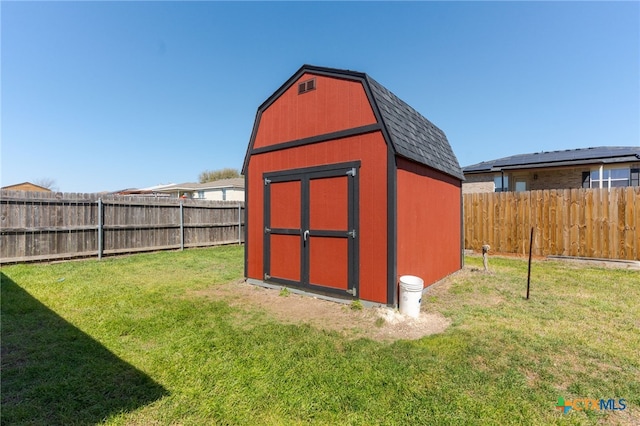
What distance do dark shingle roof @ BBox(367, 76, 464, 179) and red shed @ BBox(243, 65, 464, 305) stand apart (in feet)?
0.13

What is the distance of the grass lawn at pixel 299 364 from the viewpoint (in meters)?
2.10

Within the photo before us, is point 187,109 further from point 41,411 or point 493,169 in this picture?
point 493,169

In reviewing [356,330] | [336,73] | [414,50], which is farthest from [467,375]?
[414,50]

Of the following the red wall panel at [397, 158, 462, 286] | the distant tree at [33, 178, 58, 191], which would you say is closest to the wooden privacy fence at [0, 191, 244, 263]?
the red wall panel at [397, 158, 462, 286]

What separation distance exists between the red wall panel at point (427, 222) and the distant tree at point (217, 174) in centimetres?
3942

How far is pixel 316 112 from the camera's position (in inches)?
211

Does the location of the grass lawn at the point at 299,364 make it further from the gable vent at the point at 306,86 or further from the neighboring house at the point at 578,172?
the neighboring house at the point at 578,172

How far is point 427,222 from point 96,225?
10.4 m

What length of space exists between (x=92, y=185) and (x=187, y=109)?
1732 inches

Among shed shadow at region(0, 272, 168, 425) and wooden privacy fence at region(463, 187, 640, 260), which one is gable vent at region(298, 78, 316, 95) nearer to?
shed shadow at region(0, 272, 168, 425)

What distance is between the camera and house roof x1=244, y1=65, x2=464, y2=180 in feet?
15.2

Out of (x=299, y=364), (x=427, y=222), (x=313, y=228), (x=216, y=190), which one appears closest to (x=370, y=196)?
(x=313, y=228)

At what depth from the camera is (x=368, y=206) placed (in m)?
4.66

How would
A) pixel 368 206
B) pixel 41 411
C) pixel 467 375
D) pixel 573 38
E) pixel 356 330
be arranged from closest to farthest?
1. pixel 41 411
2. pixel 467 375
3. pixel 356 330
4. pixel 368 206
5. pixel 573 38
